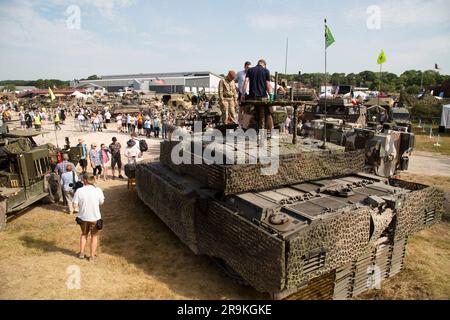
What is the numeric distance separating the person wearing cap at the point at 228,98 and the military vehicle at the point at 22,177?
578cm

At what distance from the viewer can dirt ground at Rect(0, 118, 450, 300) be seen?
611 centimetres

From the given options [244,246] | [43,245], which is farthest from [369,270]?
[43,245]

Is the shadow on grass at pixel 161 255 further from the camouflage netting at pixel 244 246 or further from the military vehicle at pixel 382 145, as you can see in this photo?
the military vehicle at pixel 382 145

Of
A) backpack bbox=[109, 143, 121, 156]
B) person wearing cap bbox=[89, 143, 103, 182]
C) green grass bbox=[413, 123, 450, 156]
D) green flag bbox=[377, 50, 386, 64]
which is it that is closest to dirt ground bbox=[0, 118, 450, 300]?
person wearing cap bbox=[89, 143, 103, 182]

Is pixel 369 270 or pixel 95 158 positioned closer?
pixel 369 270

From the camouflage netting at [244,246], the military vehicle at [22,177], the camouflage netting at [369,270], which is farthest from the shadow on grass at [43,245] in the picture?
the camouflage netting at [369,270]

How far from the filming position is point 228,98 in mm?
8727

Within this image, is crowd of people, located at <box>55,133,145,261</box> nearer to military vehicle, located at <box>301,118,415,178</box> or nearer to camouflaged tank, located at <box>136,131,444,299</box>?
camouflaged tank, located at <box>136,131,444,299</box>

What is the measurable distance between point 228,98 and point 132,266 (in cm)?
443

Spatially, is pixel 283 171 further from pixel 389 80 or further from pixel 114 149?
pixel 389 80

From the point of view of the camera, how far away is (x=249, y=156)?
6340mm

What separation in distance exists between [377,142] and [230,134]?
6771mm
